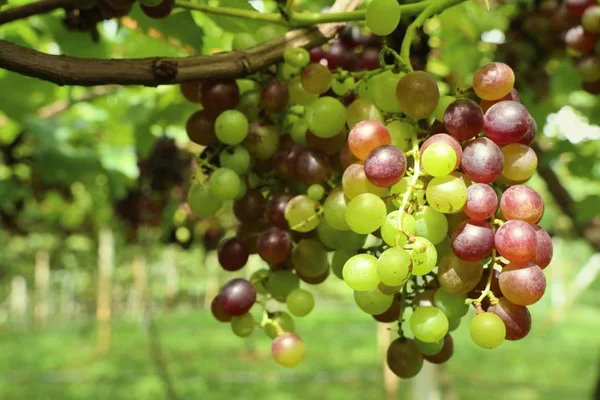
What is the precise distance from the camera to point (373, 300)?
61 centimetres

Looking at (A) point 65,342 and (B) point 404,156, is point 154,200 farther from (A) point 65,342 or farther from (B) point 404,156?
(A) point 65,342

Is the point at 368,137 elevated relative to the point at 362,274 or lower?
elevated

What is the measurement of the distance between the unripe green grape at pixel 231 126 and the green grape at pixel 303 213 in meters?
0.10

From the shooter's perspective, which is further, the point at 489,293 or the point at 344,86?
the point at 344,86

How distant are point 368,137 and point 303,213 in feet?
0.42

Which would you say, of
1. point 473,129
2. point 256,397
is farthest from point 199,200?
point 256,397

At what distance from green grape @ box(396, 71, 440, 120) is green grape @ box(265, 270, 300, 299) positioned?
0.26 metres

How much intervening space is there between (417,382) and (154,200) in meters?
1.38

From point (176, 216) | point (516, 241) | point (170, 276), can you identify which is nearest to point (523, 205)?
point (516, 241)

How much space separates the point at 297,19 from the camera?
72cm

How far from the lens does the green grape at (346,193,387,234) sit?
1.82 feet

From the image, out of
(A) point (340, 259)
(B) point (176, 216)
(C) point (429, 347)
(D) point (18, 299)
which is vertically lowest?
(C) point (429, 347)

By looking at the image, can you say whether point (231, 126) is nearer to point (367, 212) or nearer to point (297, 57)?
point (297, 57)

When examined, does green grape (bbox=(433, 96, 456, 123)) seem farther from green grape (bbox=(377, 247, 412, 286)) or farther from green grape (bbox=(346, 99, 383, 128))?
green grape (bbox=(377, 247, 412, 286))
